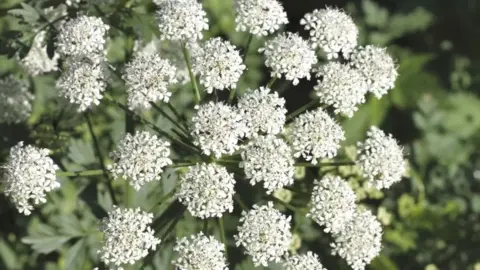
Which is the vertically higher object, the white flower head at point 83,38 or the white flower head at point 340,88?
the white flower head at point 340,88

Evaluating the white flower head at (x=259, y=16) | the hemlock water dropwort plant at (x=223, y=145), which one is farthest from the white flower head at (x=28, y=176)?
the white flower head at (x=259, y=16)

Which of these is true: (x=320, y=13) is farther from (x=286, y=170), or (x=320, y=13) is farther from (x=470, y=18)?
(x=470, y=18)

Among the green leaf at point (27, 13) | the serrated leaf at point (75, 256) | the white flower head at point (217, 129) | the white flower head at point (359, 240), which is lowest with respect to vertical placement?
the serrated leaf at point (75, 256)

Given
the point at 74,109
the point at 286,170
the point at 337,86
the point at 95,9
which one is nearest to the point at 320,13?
the point at 337,86

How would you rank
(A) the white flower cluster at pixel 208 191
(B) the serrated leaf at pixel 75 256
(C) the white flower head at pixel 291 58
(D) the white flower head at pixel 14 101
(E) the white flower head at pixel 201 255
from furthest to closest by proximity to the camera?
1. (D) the white flower head at pixel 14 101
2. (B) the serrated leaf at pixel 75 256
3. (C) the white flower head at pixel 291 58
4. (A) the white flower cluster at pixel 208 191
5. (E) the white flower head at pixel 201 255

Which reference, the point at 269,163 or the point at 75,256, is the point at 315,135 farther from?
the point at 75,256

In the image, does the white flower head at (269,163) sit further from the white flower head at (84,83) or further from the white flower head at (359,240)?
the white flower head at (84,83)
